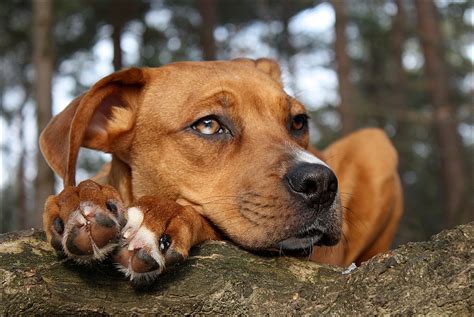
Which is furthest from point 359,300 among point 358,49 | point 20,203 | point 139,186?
point 358,49

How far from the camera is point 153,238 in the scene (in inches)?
107

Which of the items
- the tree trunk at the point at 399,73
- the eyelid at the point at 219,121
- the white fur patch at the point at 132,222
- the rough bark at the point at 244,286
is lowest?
the tree trunk at the point at 399,73

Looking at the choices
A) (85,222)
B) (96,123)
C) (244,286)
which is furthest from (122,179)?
(244,286)

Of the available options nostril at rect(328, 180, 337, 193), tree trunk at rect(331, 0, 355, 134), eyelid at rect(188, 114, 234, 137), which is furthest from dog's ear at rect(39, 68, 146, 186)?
tree trunk at rect(331, 0, 355, 134)

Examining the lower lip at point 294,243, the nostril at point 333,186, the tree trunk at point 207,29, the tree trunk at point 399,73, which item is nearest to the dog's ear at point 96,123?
the lower lip at point 294,243

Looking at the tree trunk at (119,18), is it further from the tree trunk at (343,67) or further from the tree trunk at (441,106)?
the tree trunk at (441,106)

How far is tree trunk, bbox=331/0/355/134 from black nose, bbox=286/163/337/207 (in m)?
12.0

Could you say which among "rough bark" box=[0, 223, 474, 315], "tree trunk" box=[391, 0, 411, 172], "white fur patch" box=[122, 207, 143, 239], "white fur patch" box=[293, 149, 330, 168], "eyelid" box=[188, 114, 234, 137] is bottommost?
"tree trunk" box=[391, 0, 411, 172]

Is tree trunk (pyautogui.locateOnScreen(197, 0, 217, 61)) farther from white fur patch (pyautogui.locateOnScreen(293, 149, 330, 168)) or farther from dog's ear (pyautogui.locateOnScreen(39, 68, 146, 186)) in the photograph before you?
white fur patch (pyautogui.locateOnScreen(293, 149, 330, 168))

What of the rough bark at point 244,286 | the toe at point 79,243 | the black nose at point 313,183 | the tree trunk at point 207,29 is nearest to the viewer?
the rough bark at point 244,286

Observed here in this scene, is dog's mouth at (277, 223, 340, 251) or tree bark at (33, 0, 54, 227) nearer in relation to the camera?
dog's mouth at (277, 223, 340, 251)

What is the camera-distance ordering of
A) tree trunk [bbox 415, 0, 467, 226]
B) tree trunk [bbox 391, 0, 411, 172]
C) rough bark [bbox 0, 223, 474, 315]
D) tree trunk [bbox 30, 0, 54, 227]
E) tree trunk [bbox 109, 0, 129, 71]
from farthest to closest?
tree trunk [bbox 391, 0, 411, 172] < tree trunk [bbox 109, 0, 129, 71] < tree trunk [bbox 415, 0, 467, 226] < tree trunk [bbox 30, 0, 54, 227] < rough bark [bbox 0, 223, 474, 315]

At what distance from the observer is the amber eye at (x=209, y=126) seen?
4117 millimetres

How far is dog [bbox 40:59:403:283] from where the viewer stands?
8.86 ft
